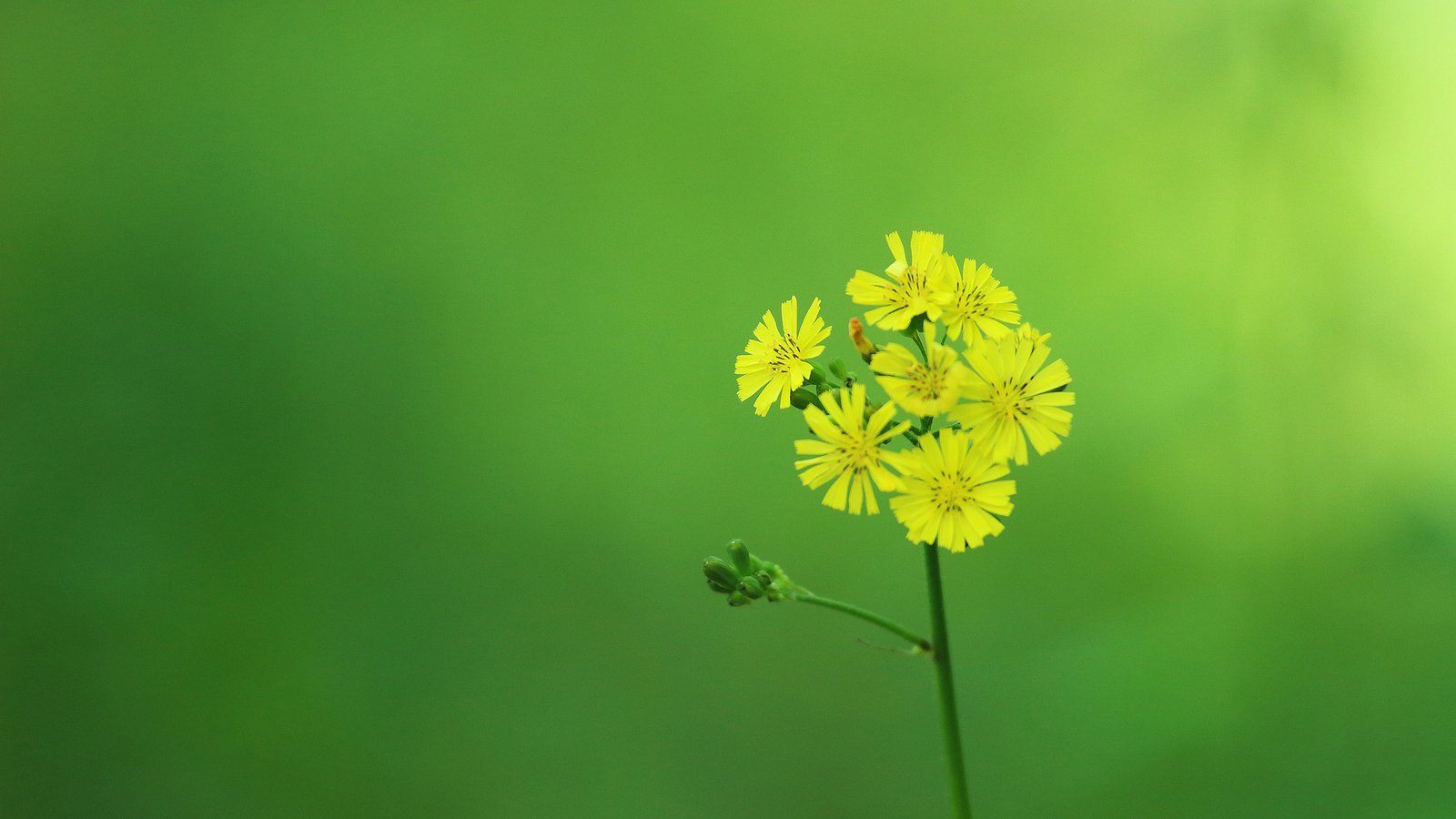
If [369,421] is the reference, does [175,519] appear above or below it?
below

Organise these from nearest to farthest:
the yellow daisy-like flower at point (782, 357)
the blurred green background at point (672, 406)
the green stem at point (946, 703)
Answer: the green stem at point (946, 703), the yellow daisy-like flower at point (782, 357), the blurred green background at point (672, 406)

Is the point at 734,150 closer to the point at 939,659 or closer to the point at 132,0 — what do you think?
the point at 132,0

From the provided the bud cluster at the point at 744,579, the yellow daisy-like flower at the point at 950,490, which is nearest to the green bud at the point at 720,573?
Result: the bud cluster at the point at 744,579

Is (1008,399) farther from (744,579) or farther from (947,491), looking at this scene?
(744,579)

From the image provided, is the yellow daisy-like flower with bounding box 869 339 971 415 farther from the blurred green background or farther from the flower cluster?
the blurred green background

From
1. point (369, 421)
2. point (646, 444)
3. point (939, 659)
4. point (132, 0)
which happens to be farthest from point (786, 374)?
point (132, 0)

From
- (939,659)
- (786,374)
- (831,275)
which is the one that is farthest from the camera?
(831,275)

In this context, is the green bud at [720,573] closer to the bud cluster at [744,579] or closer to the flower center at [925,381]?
the bud cluster at [744,579]

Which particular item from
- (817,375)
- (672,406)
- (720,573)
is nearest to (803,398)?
(817,375)
